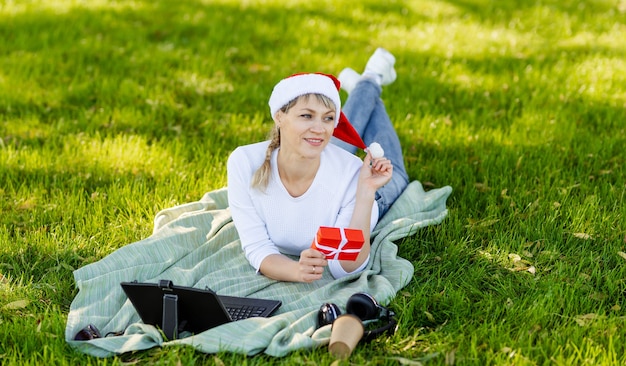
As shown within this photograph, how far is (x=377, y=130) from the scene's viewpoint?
211 inches

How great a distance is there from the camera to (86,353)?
3.48 metres

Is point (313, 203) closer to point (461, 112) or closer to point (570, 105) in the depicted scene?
point (461, 112)

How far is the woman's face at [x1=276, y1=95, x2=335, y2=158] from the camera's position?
391cm

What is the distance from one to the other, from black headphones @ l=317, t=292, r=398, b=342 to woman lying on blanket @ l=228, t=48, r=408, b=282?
0.25m

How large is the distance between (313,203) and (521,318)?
4.16ft

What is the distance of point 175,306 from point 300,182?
1.09m

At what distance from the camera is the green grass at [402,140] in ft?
12.2

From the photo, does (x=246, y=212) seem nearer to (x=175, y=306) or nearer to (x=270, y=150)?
(x=270, y=150)

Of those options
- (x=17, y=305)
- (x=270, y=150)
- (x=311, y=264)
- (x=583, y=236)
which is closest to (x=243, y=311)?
(x=311, y=264)

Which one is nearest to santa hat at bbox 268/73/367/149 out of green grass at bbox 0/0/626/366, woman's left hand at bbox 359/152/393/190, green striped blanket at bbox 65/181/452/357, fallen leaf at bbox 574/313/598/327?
woman's left hand at bbox 359/152/393/190

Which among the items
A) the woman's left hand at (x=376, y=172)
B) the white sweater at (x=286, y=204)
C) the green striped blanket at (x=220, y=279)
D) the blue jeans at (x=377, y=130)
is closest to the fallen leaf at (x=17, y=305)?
the green striped blanket at (x=220, y=279)

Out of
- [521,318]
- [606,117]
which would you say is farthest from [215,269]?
[606,117]

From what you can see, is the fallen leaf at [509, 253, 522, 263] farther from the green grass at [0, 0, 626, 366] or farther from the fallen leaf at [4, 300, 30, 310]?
the fallen leaf at [4, 300, 30, 310]

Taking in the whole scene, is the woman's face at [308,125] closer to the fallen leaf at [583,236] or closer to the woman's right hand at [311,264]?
the woman's right hand at [311,264]
